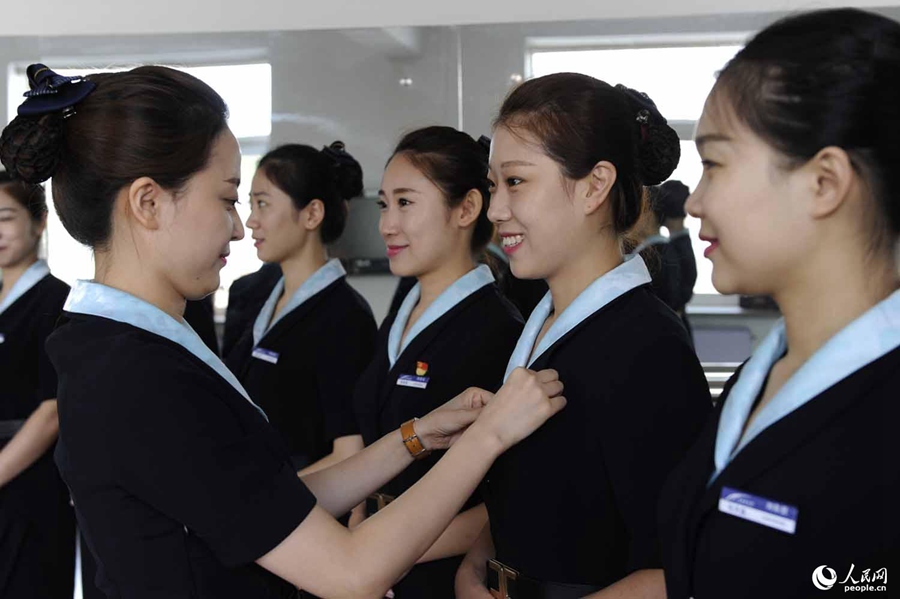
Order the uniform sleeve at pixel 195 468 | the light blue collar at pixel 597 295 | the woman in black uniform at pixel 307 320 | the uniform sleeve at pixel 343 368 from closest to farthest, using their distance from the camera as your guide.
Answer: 1. the uniform sleeve at pixel 195 468
2. the light blue collar at pixel 597 295
3. the uniform sleeve at pixel 343 368
4. the woman in black uniform at pixel 307 320

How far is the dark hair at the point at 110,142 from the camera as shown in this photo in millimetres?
1516

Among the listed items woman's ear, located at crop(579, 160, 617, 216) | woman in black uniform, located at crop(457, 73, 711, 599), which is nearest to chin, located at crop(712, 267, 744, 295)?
woman in black uniform, located at crop(457, 73, 711, 599)

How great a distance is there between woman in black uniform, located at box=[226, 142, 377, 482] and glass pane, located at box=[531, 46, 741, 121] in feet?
3.69

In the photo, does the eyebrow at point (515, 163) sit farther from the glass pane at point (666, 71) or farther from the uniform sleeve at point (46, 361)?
the glass pane at point (666, 71)

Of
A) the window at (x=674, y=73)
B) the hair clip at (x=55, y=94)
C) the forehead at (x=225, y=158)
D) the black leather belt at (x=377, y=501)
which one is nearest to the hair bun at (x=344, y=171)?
the window at (x=674, y=73)

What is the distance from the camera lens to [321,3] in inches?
166

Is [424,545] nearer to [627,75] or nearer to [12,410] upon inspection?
[12,410]

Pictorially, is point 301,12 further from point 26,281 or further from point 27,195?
point 26,281

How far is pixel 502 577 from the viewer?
1.77 metres

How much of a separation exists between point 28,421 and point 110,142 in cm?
204

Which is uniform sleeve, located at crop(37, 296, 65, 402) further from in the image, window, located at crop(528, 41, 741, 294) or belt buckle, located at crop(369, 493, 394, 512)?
window, located at crop(528, 41, 741, 294)

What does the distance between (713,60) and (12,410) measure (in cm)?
303

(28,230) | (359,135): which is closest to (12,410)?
(28,230)

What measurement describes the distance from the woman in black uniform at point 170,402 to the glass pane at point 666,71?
261 cm
